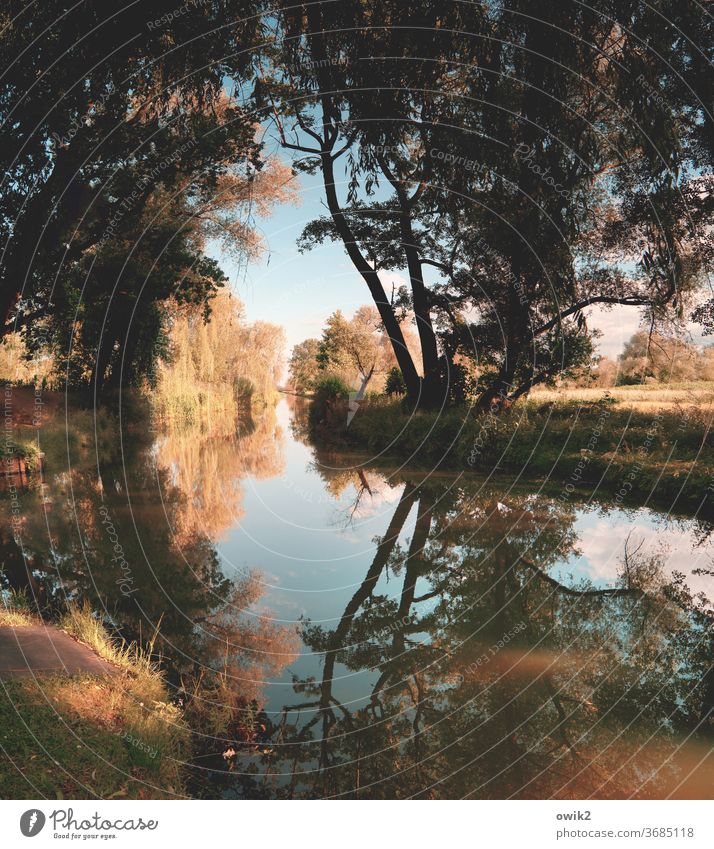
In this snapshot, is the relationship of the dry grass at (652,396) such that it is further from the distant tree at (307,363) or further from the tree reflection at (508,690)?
the distant tree at (307,363)

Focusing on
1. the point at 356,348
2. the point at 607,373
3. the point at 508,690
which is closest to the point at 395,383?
the point at 356,348

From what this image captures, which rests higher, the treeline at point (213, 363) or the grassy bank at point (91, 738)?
the treeline at point (213, 363)

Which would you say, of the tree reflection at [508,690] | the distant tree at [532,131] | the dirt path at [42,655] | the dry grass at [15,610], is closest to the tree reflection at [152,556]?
the dry grass at [15,610]

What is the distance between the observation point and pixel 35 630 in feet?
15.2

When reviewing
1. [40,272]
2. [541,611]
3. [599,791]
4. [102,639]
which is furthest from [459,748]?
[40,272]

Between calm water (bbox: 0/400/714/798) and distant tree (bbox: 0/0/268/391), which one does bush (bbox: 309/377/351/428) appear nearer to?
calm water (bbox: 0/400/714/798)

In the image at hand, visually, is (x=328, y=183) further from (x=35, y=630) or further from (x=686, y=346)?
(x=35, y=630)

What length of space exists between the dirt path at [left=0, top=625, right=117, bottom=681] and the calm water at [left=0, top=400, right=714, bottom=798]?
25.8 inches

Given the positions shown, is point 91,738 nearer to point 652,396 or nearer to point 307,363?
point 652,396

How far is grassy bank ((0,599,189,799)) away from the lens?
2.86 m

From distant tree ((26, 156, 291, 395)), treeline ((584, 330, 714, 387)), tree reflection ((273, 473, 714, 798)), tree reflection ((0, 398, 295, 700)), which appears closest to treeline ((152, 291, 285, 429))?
distant tree ((26, 156, 291, 395))

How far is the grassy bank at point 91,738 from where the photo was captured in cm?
286

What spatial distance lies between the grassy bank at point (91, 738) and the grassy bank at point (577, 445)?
809 cm

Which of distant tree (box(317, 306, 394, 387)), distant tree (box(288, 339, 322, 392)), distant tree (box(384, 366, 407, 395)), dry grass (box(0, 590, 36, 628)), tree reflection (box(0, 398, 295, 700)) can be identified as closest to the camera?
dry grass (box(0, 590, 36, 628))
